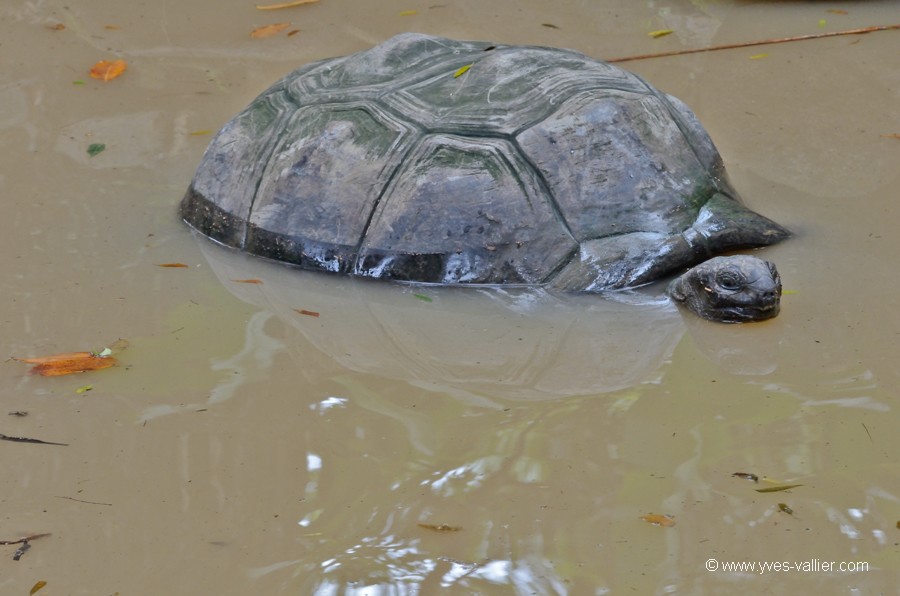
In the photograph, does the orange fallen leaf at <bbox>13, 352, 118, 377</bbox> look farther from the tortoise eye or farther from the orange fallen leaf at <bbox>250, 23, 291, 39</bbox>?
the orange fallen leaf at <bbox>250, 23, 291, 39</bbox>

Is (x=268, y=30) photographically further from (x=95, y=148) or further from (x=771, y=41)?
(x=771, y=41)

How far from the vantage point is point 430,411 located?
3.13 metres

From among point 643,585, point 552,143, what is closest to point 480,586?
point 643,585

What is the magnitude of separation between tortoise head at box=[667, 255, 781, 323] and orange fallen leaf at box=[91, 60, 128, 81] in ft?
12.9

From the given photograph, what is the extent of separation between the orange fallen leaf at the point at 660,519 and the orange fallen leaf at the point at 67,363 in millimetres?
1847

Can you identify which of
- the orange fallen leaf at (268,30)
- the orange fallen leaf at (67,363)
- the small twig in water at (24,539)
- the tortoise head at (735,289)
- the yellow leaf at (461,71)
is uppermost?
the yellow leaf at (461,71)

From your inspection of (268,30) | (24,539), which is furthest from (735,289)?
(268,30)

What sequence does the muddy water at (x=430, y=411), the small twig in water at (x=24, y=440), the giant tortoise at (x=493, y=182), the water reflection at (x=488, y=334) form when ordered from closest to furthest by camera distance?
the muddy water at (x=430, y=411), the small twig in water at (x=24, y=440), the water reflection at (x=488, y=334), the giant tortoise at (x=493, y=182)

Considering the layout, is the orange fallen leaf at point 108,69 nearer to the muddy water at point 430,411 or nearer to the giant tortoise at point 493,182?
the muddy water at point 430,411

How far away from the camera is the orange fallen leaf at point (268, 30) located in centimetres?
658

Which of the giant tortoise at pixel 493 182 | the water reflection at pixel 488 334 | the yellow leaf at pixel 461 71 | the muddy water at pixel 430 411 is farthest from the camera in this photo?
the yellow leaf at pixel 461 71

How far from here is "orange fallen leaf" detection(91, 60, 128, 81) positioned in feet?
19.9

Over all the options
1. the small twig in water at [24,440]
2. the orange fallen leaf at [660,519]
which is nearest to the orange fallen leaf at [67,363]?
the small twig in water at [24,440]

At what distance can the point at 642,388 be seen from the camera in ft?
10.6
